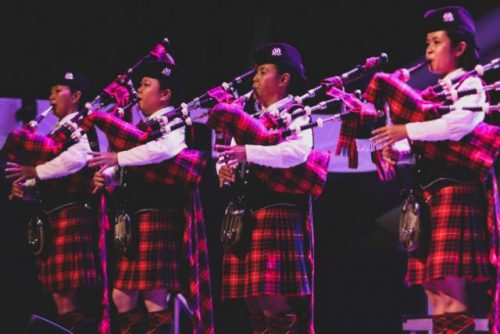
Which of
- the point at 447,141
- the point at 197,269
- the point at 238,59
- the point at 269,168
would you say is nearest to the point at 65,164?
the point at 197,269

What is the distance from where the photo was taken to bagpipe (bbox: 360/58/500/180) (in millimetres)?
3977

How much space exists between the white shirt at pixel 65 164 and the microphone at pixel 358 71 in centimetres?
157

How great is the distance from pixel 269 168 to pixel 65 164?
54.3 inches

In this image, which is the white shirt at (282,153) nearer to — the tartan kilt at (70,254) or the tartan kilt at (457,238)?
the tartan kilt at (457,238)

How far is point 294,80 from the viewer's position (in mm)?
4938

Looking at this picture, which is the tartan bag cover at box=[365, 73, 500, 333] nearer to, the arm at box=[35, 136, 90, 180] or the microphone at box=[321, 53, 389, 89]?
the microphone at box=[321, 53, 389, 89]

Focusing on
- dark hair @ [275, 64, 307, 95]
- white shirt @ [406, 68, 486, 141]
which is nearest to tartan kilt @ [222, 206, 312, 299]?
dark hair @ [275, 64, 307, 95]

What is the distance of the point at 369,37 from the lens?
7.61 meters

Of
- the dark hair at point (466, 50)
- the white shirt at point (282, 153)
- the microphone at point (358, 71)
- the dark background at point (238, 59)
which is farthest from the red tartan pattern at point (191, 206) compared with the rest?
the dark hair at point (466, 50)

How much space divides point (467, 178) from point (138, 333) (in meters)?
2.05

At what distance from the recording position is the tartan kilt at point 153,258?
4.89 m

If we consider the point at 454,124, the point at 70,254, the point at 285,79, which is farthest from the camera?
the point at 70,254

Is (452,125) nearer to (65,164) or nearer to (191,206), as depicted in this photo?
(191,206)

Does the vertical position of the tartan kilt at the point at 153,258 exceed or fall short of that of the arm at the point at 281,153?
it falls short
